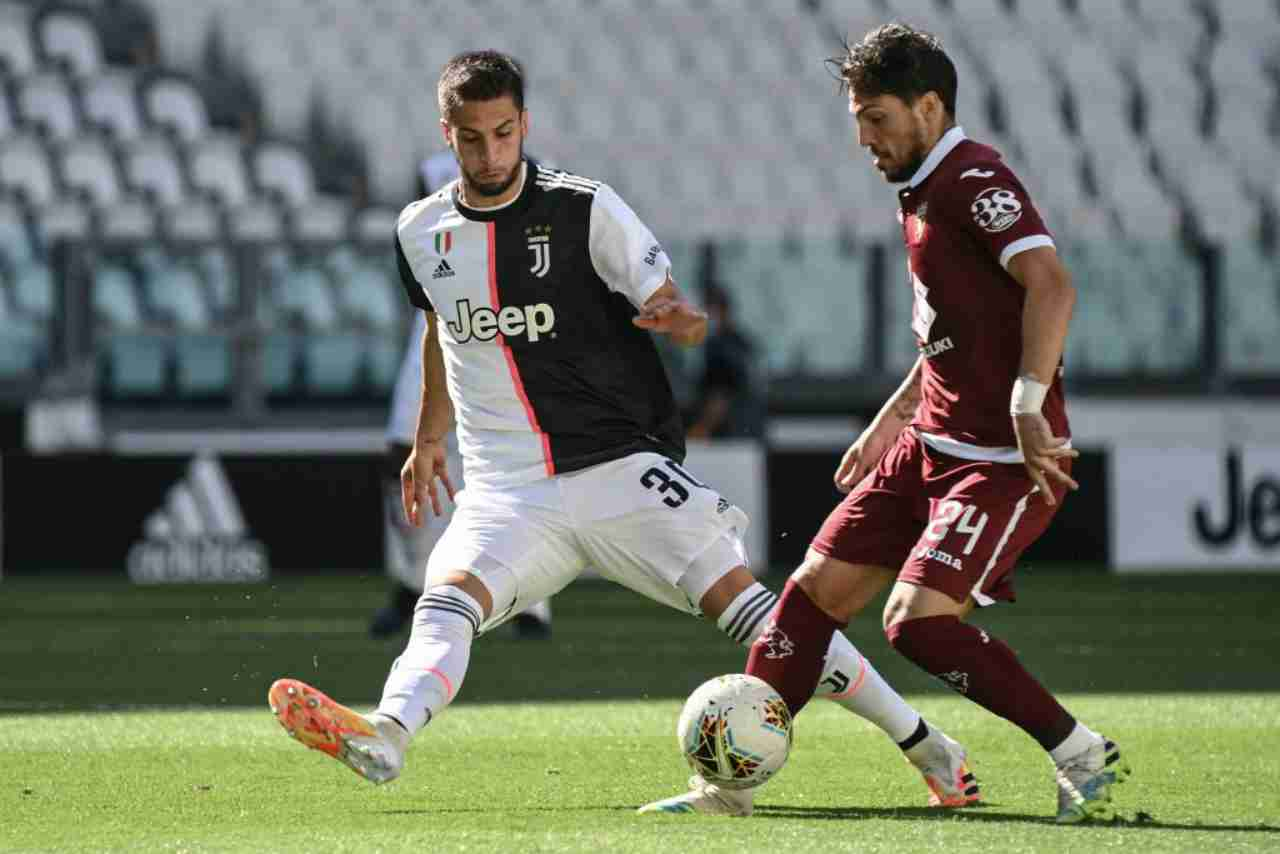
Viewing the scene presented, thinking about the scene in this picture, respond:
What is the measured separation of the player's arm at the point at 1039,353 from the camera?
5.01m

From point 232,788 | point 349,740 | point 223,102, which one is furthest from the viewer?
point 223,102

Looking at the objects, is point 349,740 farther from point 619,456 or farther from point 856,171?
point 856,171

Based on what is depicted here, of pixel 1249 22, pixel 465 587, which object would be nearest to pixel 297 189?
pixel 1249 22

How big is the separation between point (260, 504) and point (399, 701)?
9433 millimetres

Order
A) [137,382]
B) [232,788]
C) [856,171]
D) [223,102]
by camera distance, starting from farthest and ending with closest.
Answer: [856,171]
[223,102]
[137,382]
[232,788]

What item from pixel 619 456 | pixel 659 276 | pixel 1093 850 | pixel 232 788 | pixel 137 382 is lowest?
pixel 137 382

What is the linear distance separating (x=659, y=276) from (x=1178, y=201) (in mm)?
15372

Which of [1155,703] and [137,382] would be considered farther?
[137,382]

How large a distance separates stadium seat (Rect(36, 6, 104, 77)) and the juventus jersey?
12.5 meters

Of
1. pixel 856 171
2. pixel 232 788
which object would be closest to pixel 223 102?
pixel 856 171

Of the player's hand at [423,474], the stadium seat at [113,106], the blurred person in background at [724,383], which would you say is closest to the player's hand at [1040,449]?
the player's hand at [423,474]

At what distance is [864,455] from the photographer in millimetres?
5762

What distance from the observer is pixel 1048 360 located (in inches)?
197

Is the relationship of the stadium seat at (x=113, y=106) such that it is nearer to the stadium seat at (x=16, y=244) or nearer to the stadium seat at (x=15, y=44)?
the stadium seat at (x=15, y=44)
